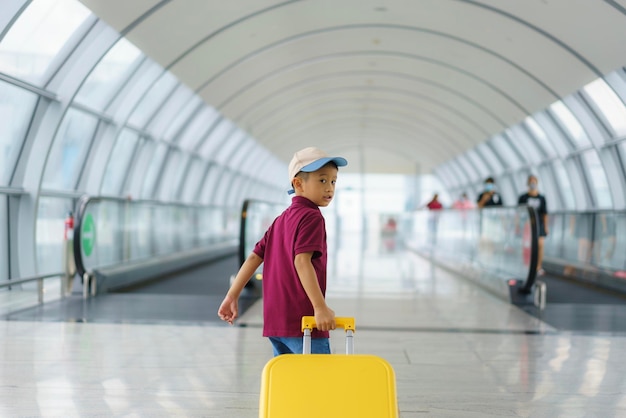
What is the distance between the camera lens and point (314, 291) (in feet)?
10.2

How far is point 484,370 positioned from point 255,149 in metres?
30.1

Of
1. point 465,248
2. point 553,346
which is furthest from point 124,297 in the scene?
point 465,248

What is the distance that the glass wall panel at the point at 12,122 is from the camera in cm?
1245

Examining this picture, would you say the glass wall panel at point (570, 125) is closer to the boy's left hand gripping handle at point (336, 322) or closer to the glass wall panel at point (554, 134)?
the glass wall panel at point (554, 134)

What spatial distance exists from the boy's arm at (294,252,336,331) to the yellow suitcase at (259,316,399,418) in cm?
16

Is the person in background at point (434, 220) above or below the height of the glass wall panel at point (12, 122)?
below

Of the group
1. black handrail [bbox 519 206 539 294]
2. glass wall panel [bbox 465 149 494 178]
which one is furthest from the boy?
glass wall panel [bbox 465 149 494 178]

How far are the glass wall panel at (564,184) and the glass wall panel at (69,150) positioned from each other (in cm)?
1682

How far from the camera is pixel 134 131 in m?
18.2

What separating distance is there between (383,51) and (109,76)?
8.74 m

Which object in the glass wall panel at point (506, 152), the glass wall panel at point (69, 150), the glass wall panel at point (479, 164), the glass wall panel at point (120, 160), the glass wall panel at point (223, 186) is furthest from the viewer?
the glass wall panel at point (479, 164)

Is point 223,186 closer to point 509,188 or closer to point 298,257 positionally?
point 509,188

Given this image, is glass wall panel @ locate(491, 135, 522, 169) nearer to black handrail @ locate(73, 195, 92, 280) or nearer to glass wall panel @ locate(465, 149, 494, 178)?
glass wall panel @ locate(465, 149, 494, 178)

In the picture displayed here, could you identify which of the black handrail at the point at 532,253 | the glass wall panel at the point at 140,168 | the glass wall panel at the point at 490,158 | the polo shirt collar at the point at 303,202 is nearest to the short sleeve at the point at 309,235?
the polo shirt collar at the point at 303,202
